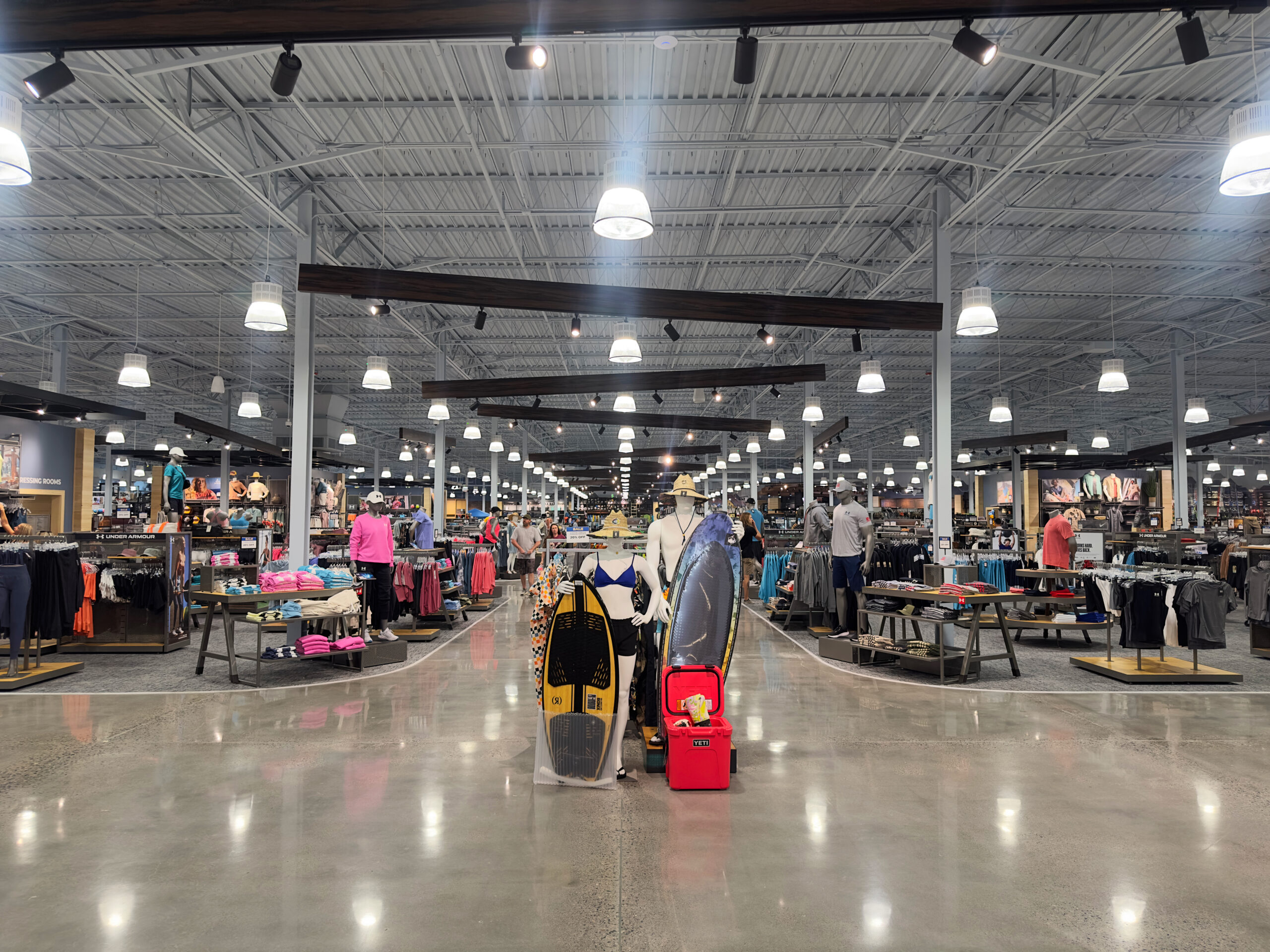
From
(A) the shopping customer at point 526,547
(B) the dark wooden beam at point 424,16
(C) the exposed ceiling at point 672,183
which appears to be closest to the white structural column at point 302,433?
(C) the exposed ceiling at point 672,183

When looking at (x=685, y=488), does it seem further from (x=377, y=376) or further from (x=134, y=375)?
(x=134, y=375)

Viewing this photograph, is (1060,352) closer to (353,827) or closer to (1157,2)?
(1157,2)

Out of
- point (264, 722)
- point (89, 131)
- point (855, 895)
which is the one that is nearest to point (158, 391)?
point (89, 131)

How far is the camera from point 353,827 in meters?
3.84

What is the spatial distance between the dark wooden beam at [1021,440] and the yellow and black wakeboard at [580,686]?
50.5 feet

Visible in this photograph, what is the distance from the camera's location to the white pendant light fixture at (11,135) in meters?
3.95

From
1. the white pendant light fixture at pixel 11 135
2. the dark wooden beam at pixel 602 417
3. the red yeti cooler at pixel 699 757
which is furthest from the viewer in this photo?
the dark wooden beam at pixel 602 417

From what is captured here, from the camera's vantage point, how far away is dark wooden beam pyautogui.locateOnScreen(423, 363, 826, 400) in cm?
1227

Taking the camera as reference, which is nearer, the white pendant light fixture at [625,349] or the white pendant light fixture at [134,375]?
the white pendant light fixture at [625,349]

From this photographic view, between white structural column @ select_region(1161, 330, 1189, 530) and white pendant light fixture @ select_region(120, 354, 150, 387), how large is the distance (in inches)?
709

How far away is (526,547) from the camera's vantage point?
15.8 metres

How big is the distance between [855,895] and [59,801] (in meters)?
4.09

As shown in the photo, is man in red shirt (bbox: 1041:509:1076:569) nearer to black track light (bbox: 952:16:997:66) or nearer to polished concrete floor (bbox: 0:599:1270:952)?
polished concrete floor (bbox: 0:599:1270:952)

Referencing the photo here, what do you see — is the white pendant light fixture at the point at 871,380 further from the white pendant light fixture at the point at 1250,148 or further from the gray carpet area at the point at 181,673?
the gray carpet area at the point at 181,673
